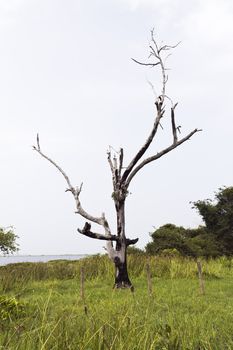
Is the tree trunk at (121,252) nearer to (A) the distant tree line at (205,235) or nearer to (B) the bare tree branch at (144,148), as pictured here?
(B) the bare tree branch at (144,148)

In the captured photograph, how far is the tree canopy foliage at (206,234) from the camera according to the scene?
29.3m

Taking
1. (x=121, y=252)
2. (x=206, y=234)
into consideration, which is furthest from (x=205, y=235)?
(x=121, y=252)

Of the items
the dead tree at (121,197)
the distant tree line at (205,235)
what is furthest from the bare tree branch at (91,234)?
the distant tree line at (205,235)

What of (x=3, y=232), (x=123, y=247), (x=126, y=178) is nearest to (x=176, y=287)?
(x=123, y=247)

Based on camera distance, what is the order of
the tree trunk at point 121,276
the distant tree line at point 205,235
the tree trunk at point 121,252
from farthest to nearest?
the distant tree line at point 205,235, the tree trunk at point 121,252, the tree trunk at point 121,276

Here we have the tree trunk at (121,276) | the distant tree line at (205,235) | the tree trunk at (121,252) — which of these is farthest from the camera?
the distant tree line at (205,235)

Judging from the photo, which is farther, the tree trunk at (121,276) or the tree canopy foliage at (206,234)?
the tree canopy foliage at (206,234)

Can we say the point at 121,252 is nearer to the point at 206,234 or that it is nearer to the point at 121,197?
the point at 121,197

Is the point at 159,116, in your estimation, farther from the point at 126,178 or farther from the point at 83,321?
the point at 83,321

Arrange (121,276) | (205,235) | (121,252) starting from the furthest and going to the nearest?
(205,235) < (121,252) < (121,276)

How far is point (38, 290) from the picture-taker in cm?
1769

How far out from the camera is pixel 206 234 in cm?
3142

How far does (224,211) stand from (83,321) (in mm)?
27964

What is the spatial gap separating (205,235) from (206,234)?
0.96 ft
